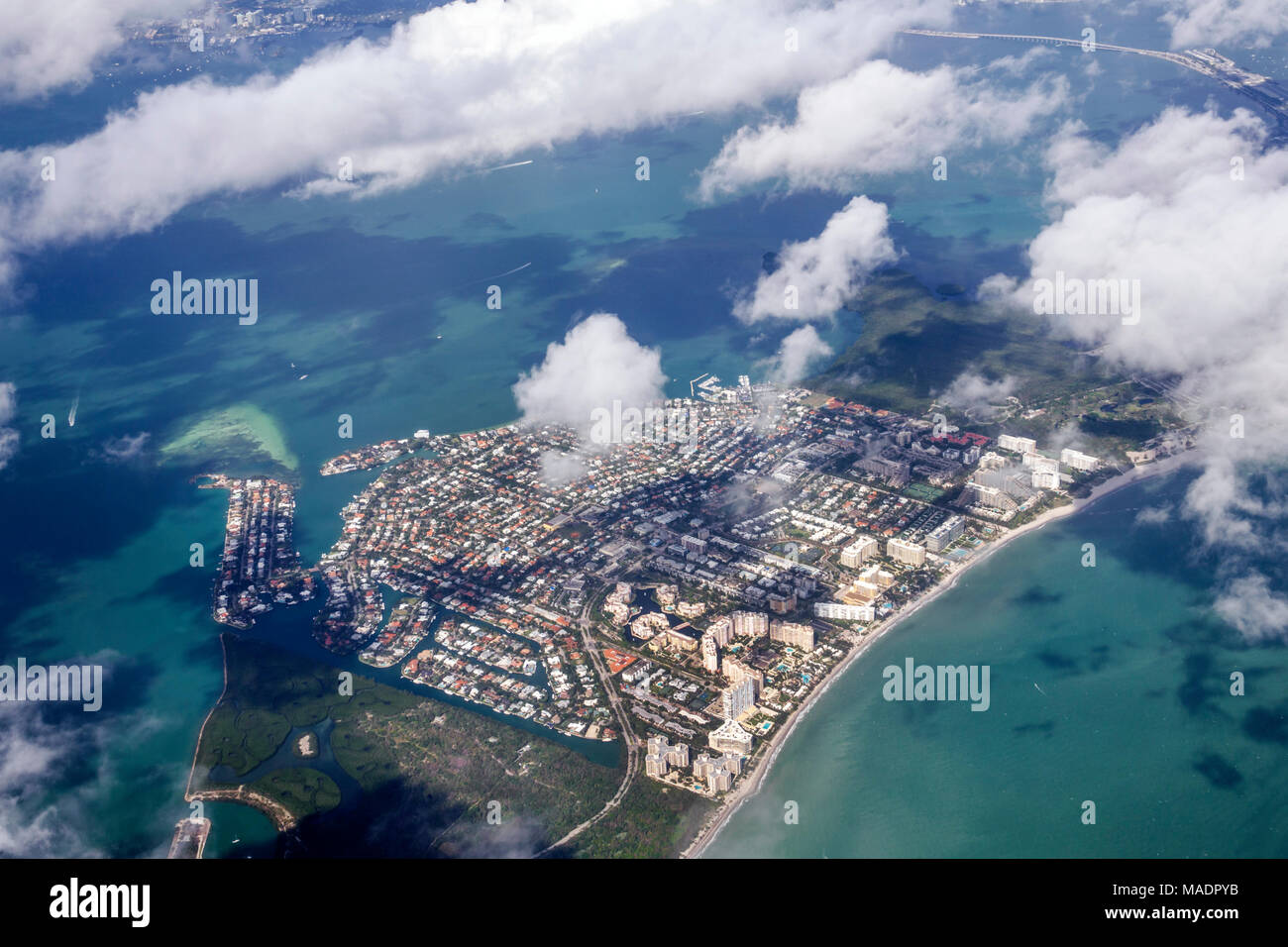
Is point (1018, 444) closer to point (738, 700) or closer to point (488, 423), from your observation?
point (738, 700)

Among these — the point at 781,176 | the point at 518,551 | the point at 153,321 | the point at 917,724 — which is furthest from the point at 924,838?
the point at 781,176

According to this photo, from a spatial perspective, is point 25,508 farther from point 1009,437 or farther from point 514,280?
point 1009,437

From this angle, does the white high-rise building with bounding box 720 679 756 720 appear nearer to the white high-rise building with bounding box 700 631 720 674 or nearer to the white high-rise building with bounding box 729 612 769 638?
the white high-rise building with bounding box 700 631 720 674

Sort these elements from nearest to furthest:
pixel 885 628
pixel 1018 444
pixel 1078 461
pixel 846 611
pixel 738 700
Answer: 1. pixel 738 700
2. pixel 885 628
3. pixel 846 611
4. pixel 1078 461
5. pixel 1018 444

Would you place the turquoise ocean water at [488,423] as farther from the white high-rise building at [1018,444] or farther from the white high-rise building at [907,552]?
the white high-rise building at [1018,444]

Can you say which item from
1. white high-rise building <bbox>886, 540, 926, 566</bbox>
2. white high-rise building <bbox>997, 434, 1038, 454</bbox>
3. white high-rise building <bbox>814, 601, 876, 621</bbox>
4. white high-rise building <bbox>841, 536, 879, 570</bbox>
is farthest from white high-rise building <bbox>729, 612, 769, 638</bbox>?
white high-rise building <bbox>997, 434, 1038, 454</bbox>

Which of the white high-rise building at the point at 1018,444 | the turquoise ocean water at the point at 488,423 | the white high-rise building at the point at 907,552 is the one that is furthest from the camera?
the white high-rise building at the point at 1018,444

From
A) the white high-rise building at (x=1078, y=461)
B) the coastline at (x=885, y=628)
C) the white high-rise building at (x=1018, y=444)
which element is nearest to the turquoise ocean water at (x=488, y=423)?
the coastline at (x=885, y=628)

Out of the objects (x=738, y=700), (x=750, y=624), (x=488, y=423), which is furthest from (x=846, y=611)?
(x=488, y=423)

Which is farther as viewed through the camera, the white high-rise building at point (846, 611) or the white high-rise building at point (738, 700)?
the white high-rise building at point (846, 611)
